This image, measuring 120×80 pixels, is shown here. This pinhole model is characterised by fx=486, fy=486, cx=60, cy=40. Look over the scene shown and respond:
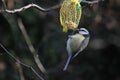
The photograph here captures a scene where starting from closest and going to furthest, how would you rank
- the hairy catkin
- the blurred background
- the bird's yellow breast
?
the bird's yellow breast → the hairy catkin → the blurred background

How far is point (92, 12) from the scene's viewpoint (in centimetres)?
491

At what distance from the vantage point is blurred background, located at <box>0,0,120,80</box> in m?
5.02

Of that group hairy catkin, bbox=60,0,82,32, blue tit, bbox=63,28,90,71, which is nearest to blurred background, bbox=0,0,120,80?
hairy catkin, bbox=60,0,82,32

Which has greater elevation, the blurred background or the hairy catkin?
the hairy catkin

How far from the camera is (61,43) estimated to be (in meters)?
5.21

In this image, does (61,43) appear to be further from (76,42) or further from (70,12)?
(76,42)

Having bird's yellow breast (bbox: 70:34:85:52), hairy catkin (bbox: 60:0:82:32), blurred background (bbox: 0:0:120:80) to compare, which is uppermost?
bird's yellow breast (bbox: 70:34:85:52)

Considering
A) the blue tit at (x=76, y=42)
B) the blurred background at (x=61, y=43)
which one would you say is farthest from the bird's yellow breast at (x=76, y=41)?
the blurred background at (x=61, y=43)

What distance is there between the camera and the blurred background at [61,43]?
5020mm

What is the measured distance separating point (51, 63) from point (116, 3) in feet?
3.19

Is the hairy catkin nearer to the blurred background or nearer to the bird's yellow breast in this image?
the bird's yellow breast

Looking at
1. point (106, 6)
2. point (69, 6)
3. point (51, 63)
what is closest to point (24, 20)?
point (51, 63)

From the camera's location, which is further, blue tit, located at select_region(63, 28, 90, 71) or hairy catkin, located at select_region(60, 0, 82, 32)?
hairy catkin, located at select_region(60, 0, 82, 32)

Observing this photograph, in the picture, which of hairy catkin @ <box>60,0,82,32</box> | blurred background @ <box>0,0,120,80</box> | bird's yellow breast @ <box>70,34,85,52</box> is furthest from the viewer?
blurred background @ <box>0,0,120,80</box>
